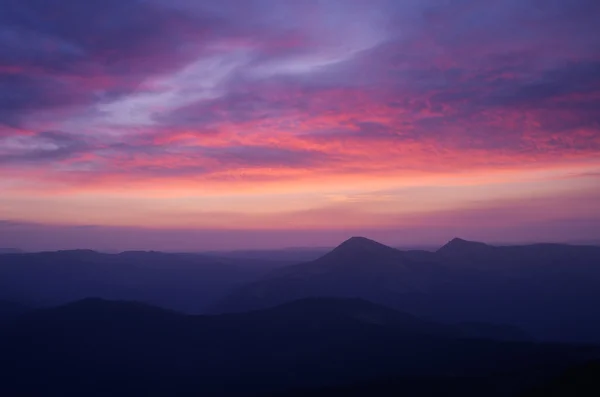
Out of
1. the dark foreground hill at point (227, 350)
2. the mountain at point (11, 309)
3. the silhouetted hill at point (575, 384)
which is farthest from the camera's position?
the mountain at point (11, 309)

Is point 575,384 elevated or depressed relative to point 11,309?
elevated

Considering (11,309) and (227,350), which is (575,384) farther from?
(11,309)

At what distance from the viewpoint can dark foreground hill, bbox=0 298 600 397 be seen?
100 m

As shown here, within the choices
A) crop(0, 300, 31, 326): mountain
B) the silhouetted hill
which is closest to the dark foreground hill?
the silhouetted hill

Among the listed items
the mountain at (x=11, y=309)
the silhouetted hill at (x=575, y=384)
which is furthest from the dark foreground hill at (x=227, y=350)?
the mountain at (x=11, y=309)

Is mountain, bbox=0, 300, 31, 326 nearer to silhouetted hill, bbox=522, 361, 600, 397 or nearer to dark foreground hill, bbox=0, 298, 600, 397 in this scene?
dark foreground hill, bbox=0, 298, 600, 397

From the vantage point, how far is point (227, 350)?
121 m

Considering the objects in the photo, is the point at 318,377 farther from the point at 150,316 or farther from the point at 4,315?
the point at 4,315

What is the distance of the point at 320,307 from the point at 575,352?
78084 mm

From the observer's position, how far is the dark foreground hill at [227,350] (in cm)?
10012

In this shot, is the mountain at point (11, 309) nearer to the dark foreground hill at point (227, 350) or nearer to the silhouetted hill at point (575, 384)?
the dark foreground hill at point (227, 350)

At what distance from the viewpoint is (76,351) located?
125 meters

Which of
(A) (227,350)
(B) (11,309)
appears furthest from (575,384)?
(B) (11,309)

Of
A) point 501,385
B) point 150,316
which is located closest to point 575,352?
point 501,385
